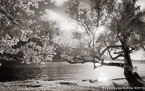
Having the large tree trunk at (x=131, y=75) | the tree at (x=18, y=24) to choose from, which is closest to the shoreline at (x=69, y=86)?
the large tree trunk at (x=131, y=75)

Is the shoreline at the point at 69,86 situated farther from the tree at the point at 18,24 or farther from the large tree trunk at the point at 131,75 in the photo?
the tree at the point at 18,24

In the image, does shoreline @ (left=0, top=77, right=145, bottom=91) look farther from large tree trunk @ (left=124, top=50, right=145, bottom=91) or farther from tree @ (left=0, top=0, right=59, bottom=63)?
tree @ (left=0, top=0, right=59, bottom=63)

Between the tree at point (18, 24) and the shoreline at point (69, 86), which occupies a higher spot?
the tree at point (18, 24)

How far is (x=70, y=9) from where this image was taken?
88.5 feet

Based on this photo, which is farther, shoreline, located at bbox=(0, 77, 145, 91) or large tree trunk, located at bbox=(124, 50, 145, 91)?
shoreline, located at bbox=(0, 77, 145, 91)

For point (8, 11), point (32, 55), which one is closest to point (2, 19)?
point (8, 11)

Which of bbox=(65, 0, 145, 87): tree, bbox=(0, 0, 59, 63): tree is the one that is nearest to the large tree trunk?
bbox=(65, 0, 145, 87): tree

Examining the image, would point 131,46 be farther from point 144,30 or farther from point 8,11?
point 8,11

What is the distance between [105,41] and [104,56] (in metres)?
2.78

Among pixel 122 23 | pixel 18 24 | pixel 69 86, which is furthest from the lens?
pixel 69 86

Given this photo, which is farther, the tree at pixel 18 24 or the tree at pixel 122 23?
the tree at pixel 122 23

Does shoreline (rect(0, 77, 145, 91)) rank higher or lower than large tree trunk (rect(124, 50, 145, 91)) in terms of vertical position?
lower

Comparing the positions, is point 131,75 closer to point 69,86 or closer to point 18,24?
point 69,86

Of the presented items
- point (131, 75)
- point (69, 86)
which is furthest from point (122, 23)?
point (69, 86)
